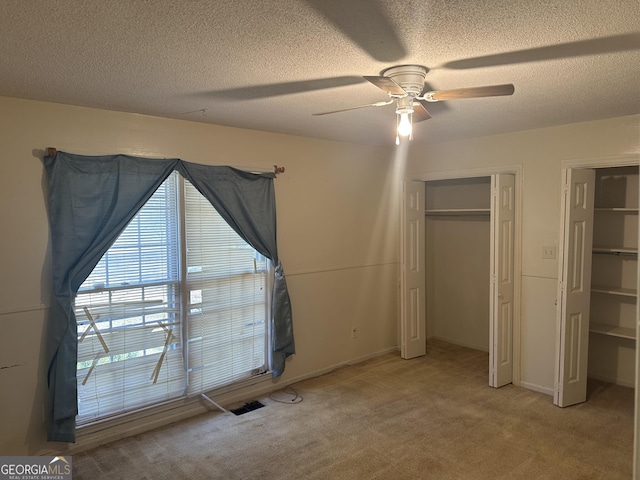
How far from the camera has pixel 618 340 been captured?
13.6ft

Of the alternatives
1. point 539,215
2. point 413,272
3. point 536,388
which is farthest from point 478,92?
point 536,388

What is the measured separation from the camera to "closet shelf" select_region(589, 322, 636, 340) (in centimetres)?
379

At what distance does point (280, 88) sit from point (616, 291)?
350 cm

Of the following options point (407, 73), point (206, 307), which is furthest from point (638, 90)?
point (206, 307)

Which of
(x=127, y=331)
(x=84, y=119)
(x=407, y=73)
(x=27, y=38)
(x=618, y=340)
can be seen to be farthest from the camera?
(x=618, y=340)

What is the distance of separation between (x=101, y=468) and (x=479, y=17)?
11.2 feet

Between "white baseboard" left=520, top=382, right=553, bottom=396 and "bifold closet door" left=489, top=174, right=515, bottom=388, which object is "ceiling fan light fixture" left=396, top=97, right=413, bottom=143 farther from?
"white baseboard" left=520, top=382, right=553, bottom=396

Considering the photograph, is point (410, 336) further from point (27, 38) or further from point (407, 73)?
point (27, 38)

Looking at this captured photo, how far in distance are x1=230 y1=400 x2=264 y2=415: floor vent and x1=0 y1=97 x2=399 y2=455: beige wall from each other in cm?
51

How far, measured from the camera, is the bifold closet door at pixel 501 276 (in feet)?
13.2

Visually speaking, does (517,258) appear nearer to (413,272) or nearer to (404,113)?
(413,272)

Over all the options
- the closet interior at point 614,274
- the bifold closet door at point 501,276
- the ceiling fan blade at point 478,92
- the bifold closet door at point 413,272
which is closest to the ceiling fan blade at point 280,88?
the ceiling fan blade at point 478,92

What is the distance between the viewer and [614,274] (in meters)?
4.10

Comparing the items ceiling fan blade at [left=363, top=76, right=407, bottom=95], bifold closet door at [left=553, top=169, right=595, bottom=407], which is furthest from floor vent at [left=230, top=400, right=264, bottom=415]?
ceiling fan blade at [left=363, top=76, right=407, bottom=95]
